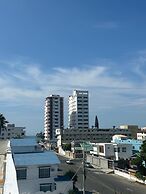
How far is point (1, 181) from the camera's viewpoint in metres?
44.5

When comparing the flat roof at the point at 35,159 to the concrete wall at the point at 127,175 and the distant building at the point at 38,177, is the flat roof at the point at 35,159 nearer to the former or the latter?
the distant building at the point at 38,177

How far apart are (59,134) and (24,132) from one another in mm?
28282

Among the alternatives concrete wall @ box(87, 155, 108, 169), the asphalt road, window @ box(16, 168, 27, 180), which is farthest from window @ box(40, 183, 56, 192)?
concrete wall @ box(87, 155, 108, 169)

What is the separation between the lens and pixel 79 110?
16950 cm

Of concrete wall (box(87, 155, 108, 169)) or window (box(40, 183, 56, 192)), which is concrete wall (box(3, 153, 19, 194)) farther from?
concrete wall (box(87, 155, 108, 169))

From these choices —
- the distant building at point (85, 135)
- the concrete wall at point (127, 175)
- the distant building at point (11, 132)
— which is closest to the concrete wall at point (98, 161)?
the concrete wall at point (127, 175)

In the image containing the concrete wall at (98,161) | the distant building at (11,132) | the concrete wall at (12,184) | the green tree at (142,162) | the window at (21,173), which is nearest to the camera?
the window at (21,173)

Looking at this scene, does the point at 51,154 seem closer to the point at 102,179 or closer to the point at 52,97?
the point at 102,179

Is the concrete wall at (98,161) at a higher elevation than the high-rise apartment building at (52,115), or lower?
lower

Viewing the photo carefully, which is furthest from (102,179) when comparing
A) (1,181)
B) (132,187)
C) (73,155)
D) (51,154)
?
(73,155)

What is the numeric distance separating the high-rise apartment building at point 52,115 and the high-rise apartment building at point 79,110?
5.62 meters

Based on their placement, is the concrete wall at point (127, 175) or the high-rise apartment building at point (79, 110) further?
the high-rise apartment building at point (79, 110)

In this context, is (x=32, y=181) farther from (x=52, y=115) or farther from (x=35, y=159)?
(x=52, y=115)

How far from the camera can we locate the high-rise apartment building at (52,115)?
168m
